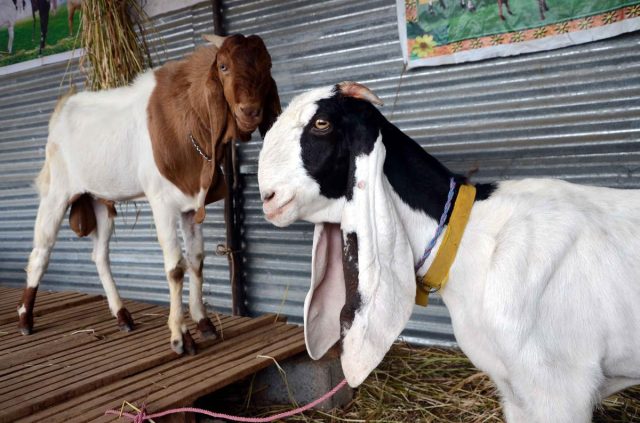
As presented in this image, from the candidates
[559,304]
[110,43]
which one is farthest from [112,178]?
[559,304]

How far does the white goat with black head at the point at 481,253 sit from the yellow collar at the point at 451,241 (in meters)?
0.02

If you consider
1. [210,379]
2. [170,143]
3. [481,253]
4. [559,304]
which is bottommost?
[210,379]

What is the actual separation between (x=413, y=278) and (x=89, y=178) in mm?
2677

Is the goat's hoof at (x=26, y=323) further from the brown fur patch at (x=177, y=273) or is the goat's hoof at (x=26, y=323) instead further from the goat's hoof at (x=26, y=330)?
the brown fur patch at (x=177, y=273)

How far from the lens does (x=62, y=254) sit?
19.6 feet

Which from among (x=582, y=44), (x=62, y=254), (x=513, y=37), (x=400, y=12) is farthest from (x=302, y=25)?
(x=62, y=254)

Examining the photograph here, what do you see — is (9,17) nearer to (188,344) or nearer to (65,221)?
(65,221)

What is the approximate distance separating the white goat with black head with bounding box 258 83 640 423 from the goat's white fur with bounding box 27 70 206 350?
5.68 ft

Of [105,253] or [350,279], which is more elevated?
[350,279]

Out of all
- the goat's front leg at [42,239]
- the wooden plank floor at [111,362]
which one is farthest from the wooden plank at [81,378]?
the goat's front leg at [42,239]

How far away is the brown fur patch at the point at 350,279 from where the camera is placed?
172 centimetres

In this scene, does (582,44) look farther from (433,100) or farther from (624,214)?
(624,214)

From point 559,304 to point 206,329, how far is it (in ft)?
7.87

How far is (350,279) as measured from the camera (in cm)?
174
